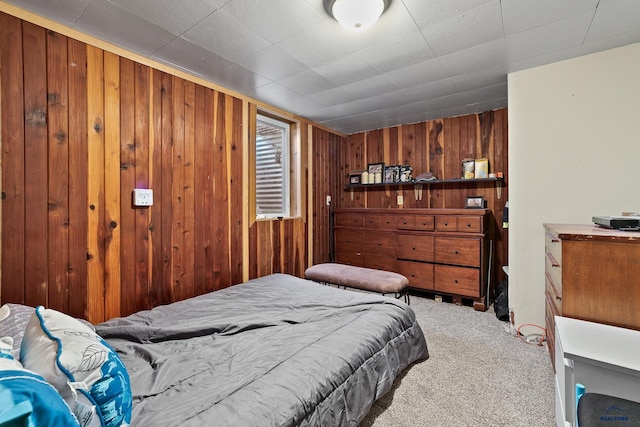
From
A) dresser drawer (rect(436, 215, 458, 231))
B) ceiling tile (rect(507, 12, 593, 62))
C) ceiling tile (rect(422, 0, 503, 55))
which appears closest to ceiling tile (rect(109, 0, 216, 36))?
ceiling tile (rect(422, 0, 503, 55))

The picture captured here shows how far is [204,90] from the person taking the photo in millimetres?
2695

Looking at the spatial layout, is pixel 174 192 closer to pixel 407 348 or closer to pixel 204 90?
pixel 204 90

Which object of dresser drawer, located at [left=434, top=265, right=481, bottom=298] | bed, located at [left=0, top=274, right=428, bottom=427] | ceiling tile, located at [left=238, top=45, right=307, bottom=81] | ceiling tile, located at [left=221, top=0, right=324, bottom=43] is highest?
ceiling tile, located at [left=238, top=45, right=307, bottom=81]

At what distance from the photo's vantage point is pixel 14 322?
1208 millimetres

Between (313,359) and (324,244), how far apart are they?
2.90 metres

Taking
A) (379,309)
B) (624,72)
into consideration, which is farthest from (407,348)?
(624,72)

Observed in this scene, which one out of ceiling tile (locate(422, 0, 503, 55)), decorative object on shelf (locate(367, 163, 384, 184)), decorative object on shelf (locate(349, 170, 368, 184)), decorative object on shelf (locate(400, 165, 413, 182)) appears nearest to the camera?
ceiling tile (locate(422, 0, 503, 55))

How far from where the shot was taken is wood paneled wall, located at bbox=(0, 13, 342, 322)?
1730 mm

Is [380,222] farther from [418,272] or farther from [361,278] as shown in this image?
[361,278]

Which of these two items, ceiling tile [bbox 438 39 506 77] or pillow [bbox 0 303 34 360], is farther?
ceiling tile [bbox 438 39 506 77]

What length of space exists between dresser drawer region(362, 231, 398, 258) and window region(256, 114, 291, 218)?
45.7 inches

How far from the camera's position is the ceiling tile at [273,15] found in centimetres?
168

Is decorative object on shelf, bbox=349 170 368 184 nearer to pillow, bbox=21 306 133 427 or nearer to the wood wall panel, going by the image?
the wood wall panel

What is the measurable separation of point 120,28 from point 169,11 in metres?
0.44
